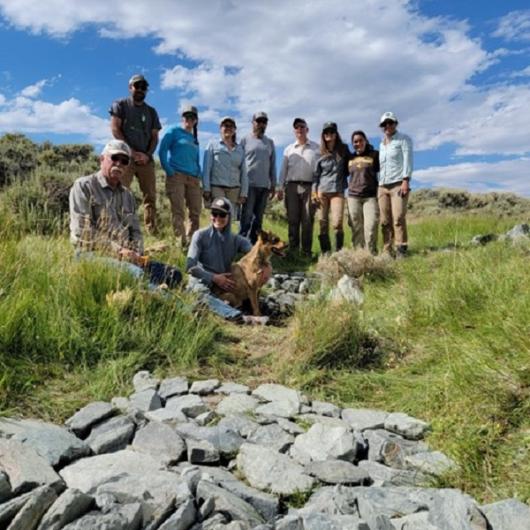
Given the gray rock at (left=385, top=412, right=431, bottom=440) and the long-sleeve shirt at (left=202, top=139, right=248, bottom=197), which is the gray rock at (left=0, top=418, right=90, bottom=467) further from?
the long-sleeve shirt at (left=202, top=139, right=248, bottom=197)

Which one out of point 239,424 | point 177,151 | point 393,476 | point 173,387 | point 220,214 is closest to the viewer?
point 393,476

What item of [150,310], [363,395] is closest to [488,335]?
[363,395]

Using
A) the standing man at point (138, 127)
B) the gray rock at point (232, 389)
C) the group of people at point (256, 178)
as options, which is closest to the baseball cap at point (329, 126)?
the group of people at point (256, 178)

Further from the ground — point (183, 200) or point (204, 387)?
point (183, 200)

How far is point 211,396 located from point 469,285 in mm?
2629

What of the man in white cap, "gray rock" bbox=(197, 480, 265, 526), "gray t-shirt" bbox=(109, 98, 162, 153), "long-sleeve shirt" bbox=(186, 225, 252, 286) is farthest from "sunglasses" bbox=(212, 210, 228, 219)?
"gray rock" bbox=(197, 480, 265, 526)

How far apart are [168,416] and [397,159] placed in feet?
22.9

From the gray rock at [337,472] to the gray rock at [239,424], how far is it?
0.55 m

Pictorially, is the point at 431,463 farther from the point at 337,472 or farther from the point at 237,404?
the point at 237,404

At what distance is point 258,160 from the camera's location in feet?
30.1

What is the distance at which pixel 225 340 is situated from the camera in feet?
17.2

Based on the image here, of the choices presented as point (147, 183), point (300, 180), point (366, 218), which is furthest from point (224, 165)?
point (366, 218)

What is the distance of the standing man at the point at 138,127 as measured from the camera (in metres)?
7.88

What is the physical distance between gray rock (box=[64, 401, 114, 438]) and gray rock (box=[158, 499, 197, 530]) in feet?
3.92
